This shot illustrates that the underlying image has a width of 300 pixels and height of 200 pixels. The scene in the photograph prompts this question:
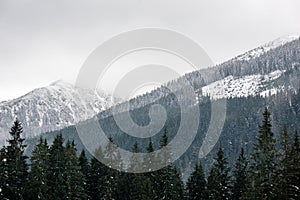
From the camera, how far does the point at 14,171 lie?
51.6 m

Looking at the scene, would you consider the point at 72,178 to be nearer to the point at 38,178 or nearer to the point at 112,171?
the point at 38,178

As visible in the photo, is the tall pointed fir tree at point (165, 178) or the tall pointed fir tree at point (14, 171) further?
the tall pointed fir tree at point (165, 178)

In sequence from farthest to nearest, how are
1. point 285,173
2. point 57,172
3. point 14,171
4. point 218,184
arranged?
point 218,184 < point 57,172 < point 14,171 < point 285,173

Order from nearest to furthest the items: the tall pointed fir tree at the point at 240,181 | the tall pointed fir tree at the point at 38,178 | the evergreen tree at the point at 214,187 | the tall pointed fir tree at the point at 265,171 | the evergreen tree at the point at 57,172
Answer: the tall pointed fir tree at the point at 265,171 < the tall pointed fir tree at the point at 38,178 < the evergreen tree at the point at 57,172 < the evergreen tree at the point at 214,187 < the tall pointed fir tree at the point at 240,181

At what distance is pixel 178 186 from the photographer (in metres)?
69.9

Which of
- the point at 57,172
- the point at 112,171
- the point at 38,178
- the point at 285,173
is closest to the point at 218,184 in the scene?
the point at 285,173

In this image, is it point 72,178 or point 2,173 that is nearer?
point 2,173

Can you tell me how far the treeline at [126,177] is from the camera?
4794 cm

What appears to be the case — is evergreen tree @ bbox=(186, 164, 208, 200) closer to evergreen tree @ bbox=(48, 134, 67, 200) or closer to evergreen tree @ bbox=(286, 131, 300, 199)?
evergreen tree @ bbox=(286, 131, 300, 199)

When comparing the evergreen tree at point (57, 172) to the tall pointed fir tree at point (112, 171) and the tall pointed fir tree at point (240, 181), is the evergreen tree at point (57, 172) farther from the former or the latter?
the tall pointed fir tree at point (240, 181)

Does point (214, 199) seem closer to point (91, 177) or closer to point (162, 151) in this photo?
point (162, 151)

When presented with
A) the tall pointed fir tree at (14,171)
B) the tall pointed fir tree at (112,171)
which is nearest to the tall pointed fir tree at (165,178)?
the tall pointed fir tree at (112,171)

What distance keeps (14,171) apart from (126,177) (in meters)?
16.3

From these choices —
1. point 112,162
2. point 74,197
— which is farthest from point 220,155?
point 74,197
